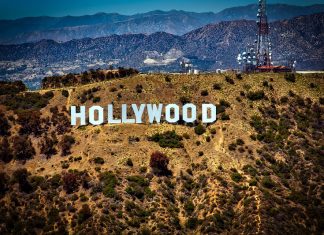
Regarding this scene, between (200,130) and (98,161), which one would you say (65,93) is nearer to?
(98,161)

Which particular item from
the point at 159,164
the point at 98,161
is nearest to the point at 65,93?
the point at 98,161

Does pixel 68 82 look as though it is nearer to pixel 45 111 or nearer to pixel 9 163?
pixel 45 111

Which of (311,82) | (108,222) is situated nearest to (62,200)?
(108,222)

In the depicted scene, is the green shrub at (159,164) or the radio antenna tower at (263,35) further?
the radio antenna tower at (263,35)

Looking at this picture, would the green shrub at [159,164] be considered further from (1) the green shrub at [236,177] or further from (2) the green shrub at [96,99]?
(2) the green shrub at [96,99]

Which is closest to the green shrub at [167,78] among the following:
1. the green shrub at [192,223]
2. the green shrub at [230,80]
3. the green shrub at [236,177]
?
the green shrub at [230,80]

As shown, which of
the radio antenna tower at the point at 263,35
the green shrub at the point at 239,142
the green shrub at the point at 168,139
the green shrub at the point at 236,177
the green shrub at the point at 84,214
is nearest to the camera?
the green shrub at the point at 84,214

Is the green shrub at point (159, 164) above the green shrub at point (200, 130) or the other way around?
the other way around
